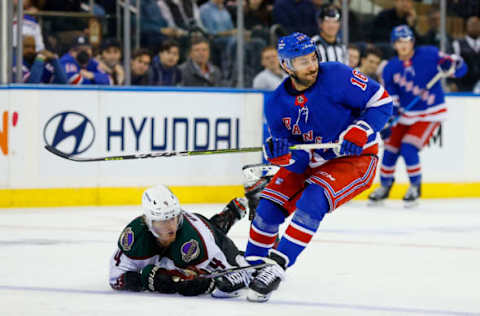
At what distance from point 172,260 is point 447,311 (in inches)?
41.0

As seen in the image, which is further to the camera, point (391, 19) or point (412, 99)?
point (391, 19)

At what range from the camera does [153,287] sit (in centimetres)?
354

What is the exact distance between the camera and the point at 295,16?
313 inches

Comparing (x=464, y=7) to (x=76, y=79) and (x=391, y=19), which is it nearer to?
(x=391, y=19)

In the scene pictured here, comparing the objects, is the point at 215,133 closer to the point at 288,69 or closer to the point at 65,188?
the point at 65,188

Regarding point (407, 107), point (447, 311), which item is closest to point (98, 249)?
point (447, 311)

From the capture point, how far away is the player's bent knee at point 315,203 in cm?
357

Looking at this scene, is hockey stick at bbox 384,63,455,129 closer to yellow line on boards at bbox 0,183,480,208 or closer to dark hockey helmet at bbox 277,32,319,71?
yellow line on boards at bbox 0,183,480,208

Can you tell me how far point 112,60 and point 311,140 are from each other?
3.80 metres

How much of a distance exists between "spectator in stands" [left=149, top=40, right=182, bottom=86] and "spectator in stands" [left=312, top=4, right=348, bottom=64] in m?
1.15

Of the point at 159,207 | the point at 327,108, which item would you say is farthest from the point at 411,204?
the point at 159,207

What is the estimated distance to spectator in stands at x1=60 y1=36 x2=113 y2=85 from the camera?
7.16 m

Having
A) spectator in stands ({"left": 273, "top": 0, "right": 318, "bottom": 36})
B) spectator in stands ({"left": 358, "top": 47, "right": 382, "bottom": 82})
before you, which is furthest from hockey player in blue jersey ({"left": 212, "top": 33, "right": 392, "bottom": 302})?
spectator in stands ({"left": 358, "top": 47, "right": 382, "bottom": 82})

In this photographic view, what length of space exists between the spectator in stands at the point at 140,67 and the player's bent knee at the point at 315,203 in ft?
13.2
